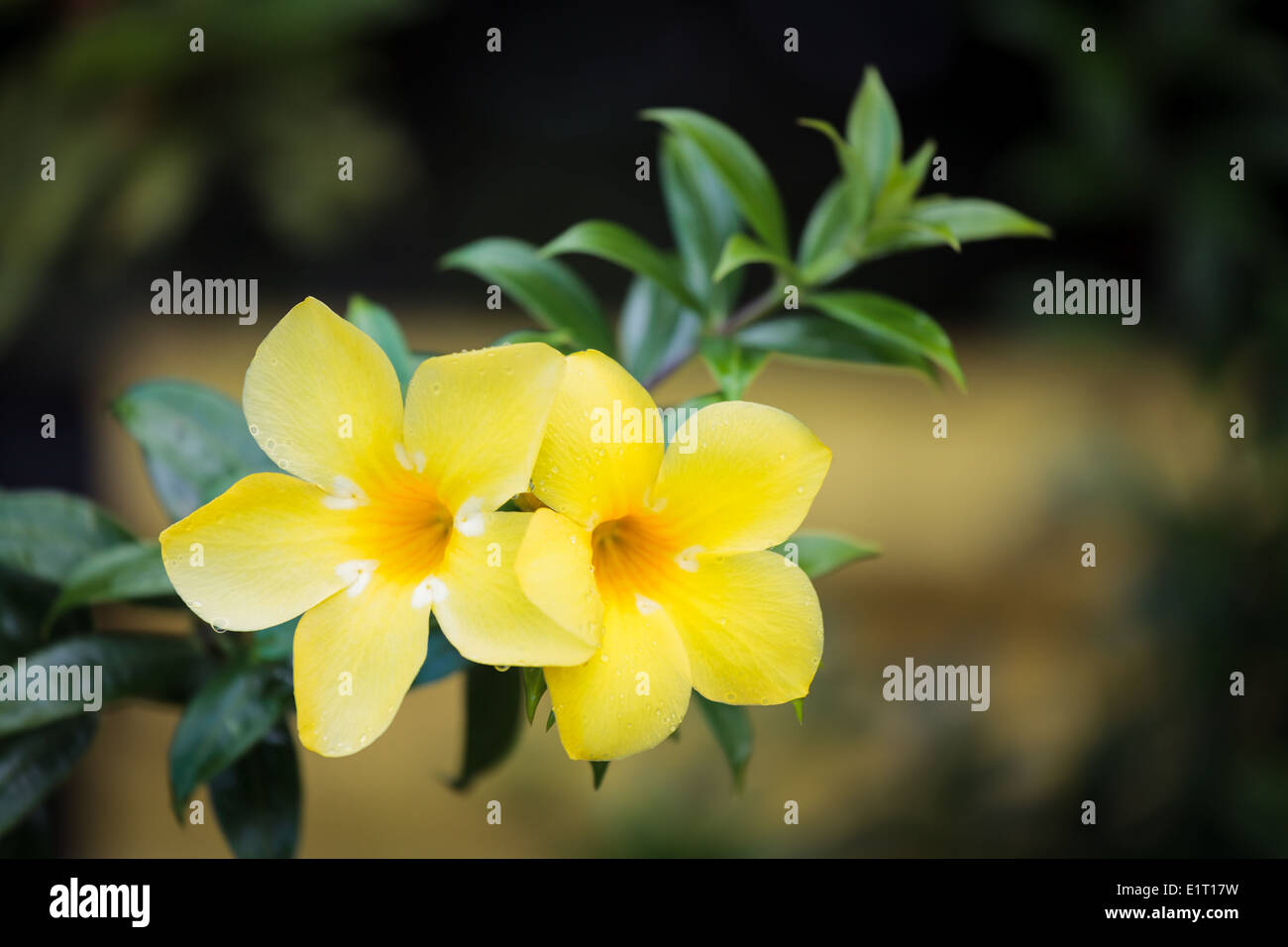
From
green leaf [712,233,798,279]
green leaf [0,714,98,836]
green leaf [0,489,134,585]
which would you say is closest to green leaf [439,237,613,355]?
green leaf [712,233,798,279]

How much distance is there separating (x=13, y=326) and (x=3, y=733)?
2.20m

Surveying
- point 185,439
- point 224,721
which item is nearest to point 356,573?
point 224,721

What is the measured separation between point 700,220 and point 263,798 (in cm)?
60

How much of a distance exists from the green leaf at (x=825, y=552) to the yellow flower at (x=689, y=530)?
0.22 metres

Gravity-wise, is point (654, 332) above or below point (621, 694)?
above

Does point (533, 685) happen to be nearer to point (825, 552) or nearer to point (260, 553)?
point (260, 553)

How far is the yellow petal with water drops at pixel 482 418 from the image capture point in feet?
1.59

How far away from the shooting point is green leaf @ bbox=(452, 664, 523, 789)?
2.40 ft

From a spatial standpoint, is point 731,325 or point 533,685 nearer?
point 533,685

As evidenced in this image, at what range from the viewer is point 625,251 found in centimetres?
75

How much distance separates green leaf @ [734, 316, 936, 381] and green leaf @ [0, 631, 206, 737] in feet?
1.73

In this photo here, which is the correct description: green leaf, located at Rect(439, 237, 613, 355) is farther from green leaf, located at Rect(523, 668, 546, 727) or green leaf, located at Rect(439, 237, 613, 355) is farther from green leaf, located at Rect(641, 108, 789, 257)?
green leaf, located at Rect(523, 668, 546, 727)
